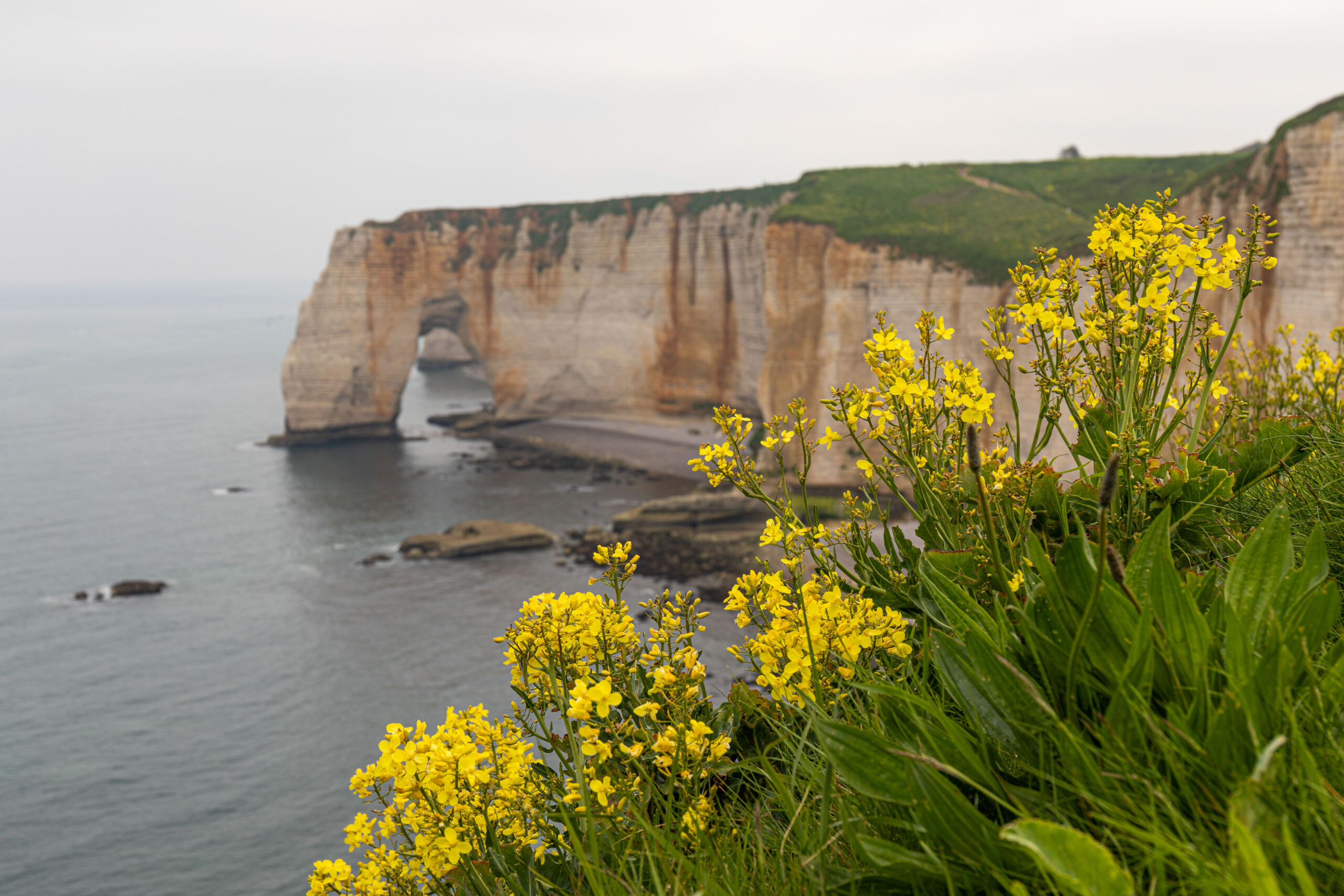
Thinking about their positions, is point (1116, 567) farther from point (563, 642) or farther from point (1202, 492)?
point (563, 642)

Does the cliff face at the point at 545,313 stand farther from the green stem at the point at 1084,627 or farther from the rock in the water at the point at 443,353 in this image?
the green stem at the point at 1084,627

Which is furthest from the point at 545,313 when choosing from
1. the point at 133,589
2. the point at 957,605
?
the point at 957,605

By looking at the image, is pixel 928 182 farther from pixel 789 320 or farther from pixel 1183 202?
pixel 1183 202

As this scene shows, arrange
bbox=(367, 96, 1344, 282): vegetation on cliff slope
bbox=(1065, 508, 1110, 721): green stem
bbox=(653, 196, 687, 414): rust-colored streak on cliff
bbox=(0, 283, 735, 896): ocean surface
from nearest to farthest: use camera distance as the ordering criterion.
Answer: bbox=(1065, 508, 1110, 721): green stem, bbox=(0, 283, 735, 896): ocean surface, bbox=(367, 96, 1344, 282): vegetation on cliff slope, bbox=(653, 196, 687, 414): rust-colored streak on cliff

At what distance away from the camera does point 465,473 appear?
47438 millimetres

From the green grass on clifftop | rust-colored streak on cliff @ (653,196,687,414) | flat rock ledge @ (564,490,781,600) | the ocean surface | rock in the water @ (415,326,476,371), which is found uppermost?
the green grass on clifftop

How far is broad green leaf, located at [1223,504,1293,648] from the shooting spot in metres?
2.24

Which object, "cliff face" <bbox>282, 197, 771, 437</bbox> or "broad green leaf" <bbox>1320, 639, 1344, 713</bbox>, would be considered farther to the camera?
"cliff face" <bbox>282, 197, 771, 437</bbox>

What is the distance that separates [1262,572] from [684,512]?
1366 inches

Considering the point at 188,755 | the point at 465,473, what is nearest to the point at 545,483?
the point at 465,473

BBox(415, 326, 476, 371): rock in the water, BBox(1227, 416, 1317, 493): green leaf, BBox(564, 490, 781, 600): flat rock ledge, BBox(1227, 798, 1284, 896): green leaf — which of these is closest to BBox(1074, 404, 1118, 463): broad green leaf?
BBox(1227, 416, 1317, 493): green leaf

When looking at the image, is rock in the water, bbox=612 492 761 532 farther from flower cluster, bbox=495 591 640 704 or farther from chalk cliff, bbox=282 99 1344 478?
flower cluster, bbox=495 591 640 704

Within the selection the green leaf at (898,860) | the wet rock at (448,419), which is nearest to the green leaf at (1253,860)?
the green leaf at (898,860)

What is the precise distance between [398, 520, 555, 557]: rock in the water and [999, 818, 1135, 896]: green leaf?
34.1 m
